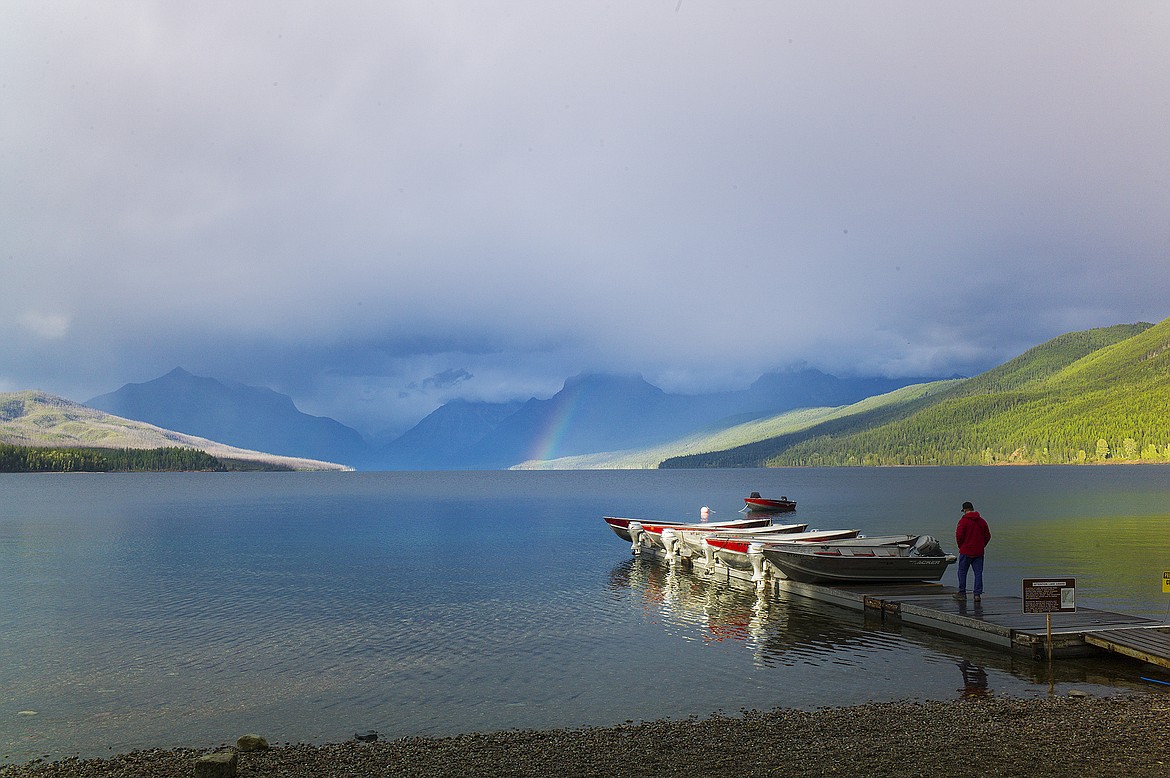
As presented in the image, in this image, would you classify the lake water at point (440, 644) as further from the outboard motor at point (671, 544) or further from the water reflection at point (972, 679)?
the outboard motor at point (671, 544)

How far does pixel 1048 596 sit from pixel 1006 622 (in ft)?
8.07

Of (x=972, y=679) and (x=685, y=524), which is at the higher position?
(x=685, y=524)

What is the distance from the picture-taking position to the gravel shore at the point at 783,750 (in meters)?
14.2

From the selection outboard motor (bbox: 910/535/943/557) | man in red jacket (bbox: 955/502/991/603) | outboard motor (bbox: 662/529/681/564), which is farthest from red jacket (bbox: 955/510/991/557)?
outboard motor (bbox: 662/529/681/564)

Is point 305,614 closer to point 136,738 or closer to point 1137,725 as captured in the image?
point 136,738

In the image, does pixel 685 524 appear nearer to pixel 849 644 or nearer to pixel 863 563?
pixel 863 563

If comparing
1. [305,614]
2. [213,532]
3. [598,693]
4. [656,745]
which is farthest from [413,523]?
[656,745]

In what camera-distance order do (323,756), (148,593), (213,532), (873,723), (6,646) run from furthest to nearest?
(213,532) < (148,593) < (6,646) < (873,723) < (323,756)

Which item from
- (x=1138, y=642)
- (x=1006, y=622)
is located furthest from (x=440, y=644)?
(x=1138, y=642)

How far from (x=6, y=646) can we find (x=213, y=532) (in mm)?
55419

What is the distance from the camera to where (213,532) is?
80.9 meters

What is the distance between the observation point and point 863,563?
35406 millimetres

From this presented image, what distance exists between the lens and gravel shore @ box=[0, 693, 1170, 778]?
14.2 meters

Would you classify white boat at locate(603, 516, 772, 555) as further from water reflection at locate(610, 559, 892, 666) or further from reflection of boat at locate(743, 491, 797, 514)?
reflection of boat at locate(743, 491, 797, 514)
